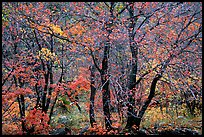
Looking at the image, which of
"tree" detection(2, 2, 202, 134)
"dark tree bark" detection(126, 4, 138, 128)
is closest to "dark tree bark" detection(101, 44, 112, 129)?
"tree" detection(2, 2, 202, 134)

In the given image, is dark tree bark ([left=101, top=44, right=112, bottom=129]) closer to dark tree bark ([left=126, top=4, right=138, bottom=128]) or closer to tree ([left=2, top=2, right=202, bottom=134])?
tree ([left=2, top=2, right=202, bottom=134])

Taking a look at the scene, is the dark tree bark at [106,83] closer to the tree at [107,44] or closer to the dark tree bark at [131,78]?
the tree at [107,44]

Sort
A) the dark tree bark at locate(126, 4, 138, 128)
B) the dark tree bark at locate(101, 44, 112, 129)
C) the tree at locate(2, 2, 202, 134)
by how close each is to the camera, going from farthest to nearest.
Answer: the dark tree bark at locate(126, 4, 138, 128) → the dark tree bark at locate(101, 44, 112, 129) → the tree at locate(2, 2, 202, 134)

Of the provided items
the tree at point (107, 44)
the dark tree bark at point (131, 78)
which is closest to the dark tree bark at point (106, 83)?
the tree at point (107, 44)

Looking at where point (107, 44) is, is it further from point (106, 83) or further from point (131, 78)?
point (131, 78)


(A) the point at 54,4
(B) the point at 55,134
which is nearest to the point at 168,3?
(A) the point at 54,4

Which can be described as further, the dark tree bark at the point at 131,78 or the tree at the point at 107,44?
the dark tree bark at the point at 131,78

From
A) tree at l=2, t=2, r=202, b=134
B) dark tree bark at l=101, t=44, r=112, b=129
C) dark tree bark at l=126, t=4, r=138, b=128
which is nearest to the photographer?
tree at l=2, t=2, r=202, b=134

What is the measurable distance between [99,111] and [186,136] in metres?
4.76

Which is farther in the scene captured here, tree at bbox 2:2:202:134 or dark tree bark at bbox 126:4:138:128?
dark tree bark at bbox 126:4:138:128

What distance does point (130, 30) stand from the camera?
973 cm

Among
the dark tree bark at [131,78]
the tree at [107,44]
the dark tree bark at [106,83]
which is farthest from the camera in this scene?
the dark tree bark at [131,78]

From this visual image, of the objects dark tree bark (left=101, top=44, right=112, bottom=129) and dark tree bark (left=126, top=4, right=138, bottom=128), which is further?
dark tree bark (left=126, top=4, right=138, bottom=128)

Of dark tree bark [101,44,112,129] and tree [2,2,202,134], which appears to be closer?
tree [2,2,202,134]
